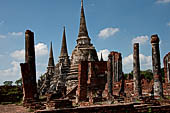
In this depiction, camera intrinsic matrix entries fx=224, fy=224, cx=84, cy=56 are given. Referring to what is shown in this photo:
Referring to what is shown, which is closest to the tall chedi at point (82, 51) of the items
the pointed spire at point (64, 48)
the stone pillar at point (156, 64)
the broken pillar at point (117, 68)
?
the pointed spire at point (64, 48)

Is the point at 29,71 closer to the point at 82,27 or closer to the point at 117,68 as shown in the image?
the point at 117,68

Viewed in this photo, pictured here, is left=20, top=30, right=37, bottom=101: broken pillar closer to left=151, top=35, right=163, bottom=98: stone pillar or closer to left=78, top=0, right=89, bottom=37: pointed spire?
left=151, top=35, right=163, bottom=98: stone pillar

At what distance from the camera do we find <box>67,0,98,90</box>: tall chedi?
32438 millimetres

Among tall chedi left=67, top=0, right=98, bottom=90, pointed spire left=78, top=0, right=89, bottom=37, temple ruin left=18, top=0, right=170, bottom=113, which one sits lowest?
temple ruin left=18, top=0, right=170, bottom=113

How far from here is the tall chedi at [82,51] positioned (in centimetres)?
3244

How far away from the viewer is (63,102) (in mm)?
8055

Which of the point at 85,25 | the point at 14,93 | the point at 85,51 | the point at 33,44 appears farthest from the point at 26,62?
the point at 85,25

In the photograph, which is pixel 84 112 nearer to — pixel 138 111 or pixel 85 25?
pixel 138 111

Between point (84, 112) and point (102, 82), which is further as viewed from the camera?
point (102, 82)

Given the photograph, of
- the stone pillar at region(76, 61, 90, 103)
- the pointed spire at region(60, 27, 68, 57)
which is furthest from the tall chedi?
the stone pillar at region(76, 61, 90, 103)

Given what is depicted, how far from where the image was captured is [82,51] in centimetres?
3447

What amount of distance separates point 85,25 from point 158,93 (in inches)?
1089

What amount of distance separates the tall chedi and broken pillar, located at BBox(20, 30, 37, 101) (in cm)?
1921

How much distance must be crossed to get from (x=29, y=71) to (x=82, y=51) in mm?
22567
